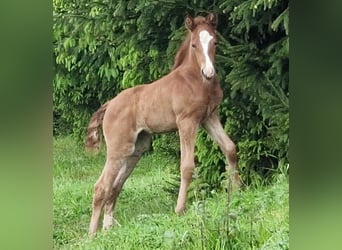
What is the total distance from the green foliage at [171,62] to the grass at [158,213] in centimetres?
9

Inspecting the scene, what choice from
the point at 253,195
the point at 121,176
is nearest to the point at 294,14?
the point at 253,195

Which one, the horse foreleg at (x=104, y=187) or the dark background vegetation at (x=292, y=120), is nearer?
the dark background vegetation at (x=292, y=120)

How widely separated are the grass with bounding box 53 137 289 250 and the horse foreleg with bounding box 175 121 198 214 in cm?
4

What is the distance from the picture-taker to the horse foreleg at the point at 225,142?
3123 mm

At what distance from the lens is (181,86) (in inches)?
123

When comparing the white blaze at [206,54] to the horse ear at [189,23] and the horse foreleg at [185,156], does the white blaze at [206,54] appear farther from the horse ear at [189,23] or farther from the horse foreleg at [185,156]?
the horse foreleg at [185,156]

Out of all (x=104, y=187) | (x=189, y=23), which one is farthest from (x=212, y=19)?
(x=104, y=187)

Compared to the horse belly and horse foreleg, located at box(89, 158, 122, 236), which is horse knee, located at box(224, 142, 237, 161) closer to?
the horse belly

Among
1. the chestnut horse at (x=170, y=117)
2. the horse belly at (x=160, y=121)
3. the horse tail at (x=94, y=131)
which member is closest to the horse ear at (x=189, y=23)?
the chestnut horse at (x=170, y=117)

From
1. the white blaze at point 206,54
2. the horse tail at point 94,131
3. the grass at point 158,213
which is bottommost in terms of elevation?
the grass at point 158,213

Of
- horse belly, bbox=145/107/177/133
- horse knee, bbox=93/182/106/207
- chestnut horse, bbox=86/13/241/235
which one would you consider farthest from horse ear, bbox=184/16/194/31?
horse knee, bbox=93/182/106/207

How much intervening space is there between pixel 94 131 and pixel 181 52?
46 centimetres
